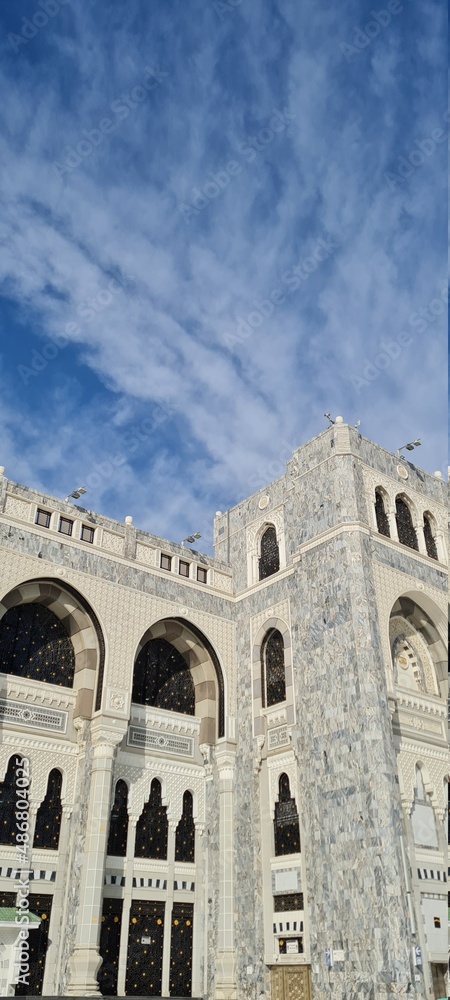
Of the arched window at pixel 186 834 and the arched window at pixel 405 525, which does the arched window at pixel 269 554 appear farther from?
the arched window at pixel 186 834

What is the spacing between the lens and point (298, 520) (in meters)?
22.0

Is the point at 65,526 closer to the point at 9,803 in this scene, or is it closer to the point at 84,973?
the point at 9,803

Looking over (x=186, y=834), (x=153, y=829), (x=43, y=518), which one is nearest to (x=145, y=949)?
(x=153, y=829)

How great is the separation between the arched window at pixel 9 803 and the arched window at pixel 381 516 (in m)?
10.9

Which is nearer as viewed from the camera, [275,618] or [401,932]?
[401,932]

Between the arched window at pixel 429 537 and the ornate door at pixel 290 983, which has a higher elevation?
the arched window at pixel 429 537

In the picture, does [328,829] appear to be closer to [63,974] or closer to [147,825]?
[147,825]

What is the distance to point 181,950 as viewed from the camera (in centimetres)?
1873

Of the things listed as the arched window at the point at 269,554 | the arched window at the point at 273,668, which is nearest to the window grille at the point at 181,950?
the arched window at the point at 273,668

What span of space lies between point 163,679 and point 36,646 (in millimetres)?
3812

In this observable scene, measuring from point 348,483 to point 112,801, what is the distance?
9791 mm

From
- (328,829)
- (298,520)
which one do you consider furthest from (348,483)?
(328,829)

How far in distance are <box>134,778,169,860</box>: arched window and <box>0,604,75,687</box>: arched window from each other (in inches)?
139

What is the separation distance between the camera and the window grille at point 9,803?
16.9 meters
